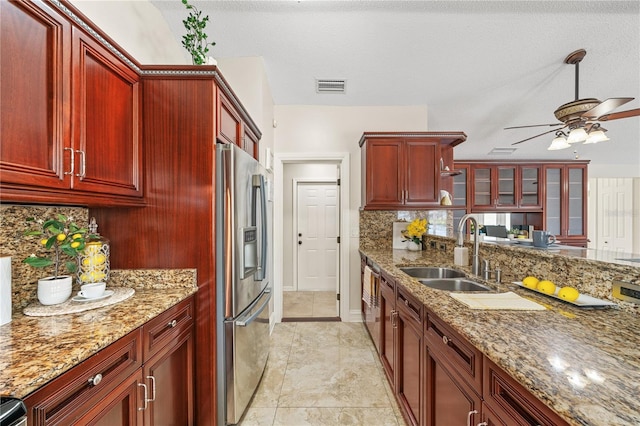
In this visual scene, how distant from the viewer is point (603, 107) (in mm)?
2094

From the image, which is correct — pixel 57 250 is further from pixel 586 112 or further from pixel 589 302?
pixel 586 112

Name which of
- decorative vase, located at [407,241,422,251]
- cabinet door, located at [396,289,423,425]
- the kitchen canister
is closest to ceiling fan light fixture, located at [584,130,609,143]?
decorative vase, located at [407,241,422,251]

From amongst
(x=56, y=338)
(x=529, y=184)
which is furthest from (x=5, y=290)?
(x=529, y=184)

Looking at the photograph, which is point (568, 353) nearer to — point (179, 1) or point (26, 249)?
point (26, 249)

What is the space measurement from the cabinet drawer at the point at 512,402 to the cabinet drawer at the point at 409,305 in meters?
0.56

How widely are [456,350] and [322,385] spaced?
1.39 m

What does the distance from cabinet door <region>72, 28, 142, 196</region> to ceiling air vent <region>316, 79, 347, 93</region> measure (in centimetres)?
197

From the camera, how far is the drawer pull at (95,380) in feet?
2.93

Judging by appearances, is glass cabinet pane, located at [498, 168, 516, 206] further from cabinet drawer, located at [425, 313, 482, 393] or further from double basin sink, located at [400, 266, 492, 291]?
cabinet drawer, located at [425, 313, 482, 393]

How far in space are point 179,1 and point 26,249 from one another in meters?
1.94

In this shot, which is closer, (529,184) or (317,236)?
(317,236)

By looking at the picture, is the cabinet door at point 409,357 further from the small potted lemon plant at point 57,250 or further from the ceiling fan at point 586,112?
the ceiling fan at point 586,112

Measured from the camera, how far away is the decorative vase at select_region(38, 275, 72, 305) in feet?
3.92

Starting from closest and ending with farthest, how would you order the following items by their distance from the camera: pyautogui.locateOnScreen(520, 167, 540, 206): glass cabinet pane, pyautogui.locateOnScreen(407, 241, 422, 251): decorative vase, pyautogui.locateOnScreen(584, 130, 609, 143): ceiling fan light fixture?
1. pyautogui.locateOnScreen(584, 130, 609, 143): ceiling fan light fixture
2. pyautogui.locateOnScreen(407, 241, 422, 251): decorative vase
3. pyautogui.locateOnScreen(520, 167, 540, 206): glass cabinet pane
